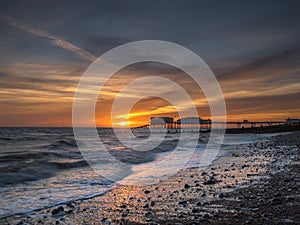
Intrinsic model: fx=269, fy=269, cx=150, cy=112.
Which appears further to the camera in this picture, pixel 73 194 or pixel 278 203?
pixel 73 194

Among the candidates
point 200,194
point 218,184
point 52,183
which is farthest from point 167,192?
point 52,183

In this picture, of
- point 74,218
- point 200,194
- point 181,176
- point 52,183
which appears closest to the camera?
point 74,218

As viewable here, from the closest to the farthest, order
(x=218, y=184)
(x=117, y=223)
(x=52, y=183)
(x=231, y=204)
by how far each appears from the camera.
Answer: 1. (x=117, y=223)
2. (x=231, y=204)
3. (x=218, y=184)
4. (x=52, y=183)

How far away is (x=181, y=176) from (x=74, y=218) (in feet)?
18.2

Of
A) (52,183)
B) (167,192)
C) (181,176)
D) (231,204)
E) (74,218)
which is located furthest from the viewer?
(181,176)

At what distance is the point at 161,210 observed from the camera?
5.62m

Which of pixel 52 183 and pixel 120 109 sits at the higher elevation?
pixel 120 109

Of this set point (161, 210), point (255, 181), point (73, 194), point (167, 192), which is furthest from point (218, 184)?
point (73, 194)

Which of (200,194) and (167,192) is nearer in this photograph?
(200,194)

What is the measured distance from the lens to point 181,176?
10.2 m

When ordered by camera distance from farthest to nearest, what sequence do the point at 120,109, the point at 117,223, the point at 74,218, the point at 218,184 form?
the point at 120,109, the point at 218,184, the point at 74,218, the point at 117,223

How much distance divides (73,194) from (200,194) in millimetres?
3538

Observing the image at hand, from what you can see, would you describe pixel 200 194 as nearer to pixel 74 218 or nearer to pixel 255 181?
pixel 255 181

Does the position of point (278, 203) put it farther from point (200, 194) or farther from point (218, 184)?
point (218, 184)
